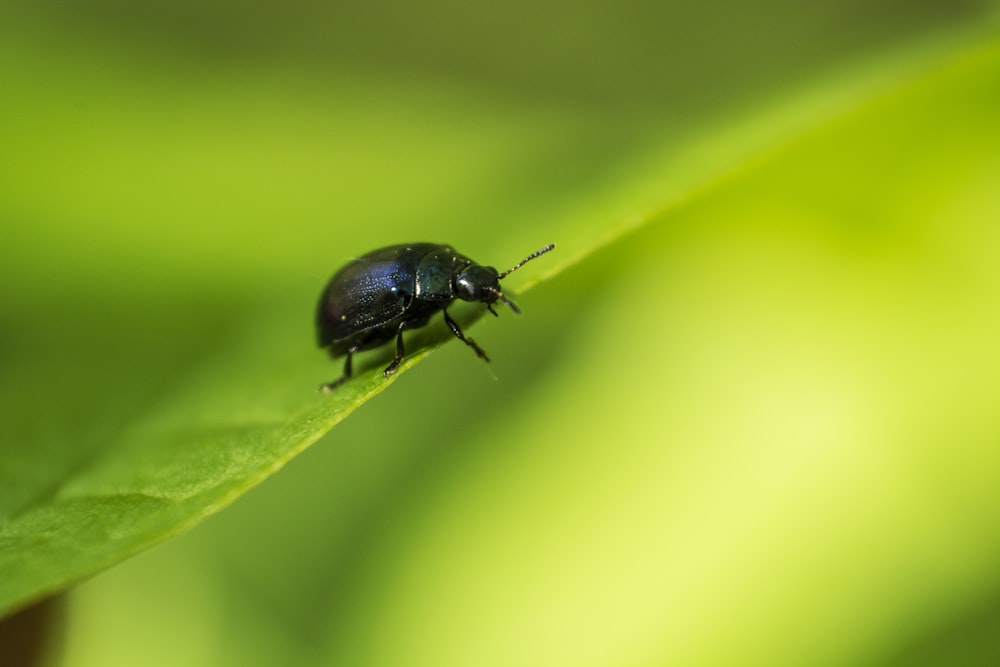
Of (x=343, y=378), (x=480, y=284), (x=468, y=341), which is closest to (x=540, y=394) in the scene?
(x=468, y=341)

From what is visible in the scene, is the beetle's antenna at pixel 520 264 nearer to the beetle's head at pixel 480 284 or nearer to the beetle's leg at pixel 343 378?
the beetle's head at pixel 480 284

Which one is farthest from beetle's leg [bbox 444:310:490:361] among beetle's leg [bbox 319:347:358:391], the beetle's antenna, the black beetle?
beetle's leg [bbox 319:347:358:391]

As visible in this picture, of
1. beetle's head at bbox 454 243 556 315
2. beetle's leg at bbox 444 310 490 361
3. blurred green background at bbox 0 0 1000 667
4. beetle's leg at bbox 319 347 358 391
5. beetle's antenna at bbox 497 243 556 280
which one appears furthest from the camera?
beetle's head at bbox 454 243 556 315

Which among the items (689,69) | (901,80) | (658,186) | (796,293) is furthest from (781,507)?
(689,69)

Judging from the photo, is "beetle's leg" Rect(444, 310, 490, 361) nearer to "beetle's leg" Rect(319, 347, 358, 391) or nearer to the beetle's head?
the beetle's head

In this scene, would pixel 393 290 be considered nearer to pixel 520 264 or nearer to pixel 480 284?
pixel 480 284

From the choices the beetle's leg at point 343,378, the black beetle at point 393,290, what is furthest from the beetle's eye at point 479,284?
the beetle's leg at point 343,378
